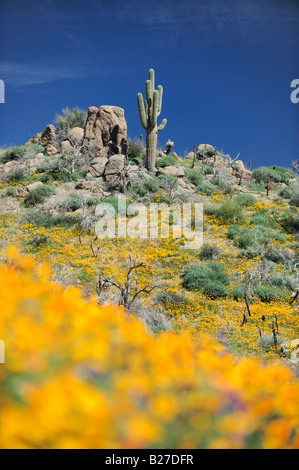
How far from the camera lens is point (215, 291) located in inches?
360

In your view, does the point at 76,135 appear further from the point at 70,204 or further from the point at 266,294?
the point at 266,294

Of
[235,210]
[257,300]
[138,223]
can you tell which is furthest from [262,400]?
[235,210]

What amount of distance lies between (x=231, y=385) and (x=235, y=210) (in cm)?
1438

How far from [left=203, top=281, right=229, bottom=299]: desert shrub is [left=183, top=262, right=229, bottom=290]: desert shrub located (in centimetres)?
20

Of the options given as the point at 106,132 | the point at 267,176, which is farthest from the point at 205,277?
the point at 267,176

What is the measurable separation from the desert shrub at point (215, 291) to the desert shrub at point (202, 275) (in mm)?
200

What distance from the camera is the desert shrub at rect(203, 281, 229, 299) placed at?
358 inches

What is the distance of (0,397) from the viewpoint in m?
0.85

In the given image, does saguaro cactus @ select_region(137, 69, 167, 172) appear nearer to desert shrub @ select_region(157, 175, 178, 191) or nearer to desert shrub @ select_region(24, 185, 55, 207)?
desert shrub @ select_region(157, 175, 178, 191)

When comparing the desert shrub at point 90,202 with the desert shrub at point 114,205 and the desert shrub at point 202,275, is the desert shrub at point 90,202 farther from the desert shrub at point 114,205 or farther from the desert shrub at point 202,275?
the desert shrub at point 202,275

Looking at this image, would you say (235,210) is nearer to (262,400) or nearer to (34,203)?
(34,203)

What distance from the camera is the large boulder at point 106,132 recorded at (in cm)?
2059

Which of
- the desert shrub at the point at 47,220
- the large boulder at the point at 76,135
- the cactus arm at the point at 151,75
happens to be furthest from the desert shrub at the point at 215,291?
the large boulder at the point at 76,135

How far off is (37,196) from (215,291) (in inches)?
393
